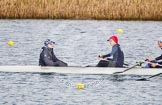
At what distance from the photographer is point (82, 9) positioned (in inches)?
1606

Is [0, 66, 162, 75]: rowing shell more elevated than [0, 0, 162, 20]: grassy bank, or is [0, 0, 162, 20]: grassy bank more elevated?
[0, 0, 162, 20]: grassy bank

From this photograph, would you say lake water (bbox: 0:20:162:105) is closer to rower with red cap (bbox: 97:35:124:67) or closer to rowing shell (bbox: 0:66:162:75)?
rowing shell (bbox: 0:66:162:75)

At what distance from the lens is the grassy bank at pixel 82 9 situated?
1581 inches

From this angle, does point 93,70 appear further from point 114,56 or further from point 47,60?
point 47,60

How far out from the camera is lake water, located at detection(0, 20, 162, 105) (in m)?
21.8

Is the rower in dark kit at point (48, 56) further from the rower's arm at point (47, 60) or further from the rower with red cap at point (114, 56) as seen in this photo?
the rower with red cap at point (114, 56)

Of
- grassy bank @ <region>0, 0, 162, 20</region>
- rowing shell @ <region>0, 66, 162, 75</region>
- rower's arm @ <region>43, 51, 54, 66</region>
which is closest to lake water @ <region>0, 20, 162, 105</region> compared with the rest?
rowing shell @ <region>0, 66, 162, 75</region>

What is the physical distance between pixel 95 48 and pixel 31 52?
11.3ft

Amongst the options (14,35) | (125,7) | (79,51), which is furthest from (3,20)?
(79,51)

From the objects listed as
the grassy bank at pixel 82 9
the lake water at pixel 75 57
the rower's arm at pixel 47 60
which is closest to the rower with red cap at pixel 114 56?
the lake water at pixel 75 57

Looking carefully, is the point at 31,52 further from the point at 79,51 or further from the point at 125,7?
the point at 125,7

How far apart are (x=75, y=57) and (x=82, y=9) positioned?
32.4 feet

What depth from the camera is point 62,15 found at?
41.1 m

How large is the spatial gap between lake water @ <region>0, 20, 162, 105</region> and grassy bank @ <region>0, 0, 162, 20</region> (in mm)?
803
